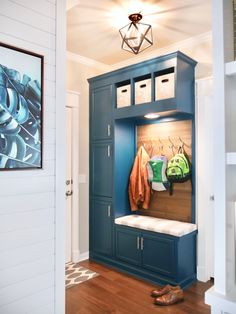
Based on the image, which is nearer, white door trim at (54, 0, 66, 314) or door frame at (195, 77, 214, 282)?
white door trim at (54, 0, 66, 314)

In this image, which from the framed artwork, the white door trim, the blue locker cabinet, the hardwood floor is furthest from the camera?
the blue locker cabinet

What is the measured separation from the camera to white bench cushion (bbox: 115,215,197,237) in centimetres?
274

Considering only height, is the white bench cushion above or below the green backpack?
below

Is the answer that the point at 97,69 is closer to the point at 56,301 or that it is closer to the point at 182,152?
the point at 182,152

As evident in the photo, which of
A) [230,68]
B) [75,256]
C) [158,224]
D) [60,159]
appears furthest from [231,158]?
[75,256]

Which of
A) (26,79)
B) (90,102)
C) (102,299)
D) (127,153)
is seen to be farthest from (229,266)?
(90,102)

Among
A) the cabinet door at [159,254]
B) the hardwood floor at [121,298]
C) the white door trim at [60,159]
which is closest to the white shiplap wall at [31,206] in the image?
the white door trim at [60,159]

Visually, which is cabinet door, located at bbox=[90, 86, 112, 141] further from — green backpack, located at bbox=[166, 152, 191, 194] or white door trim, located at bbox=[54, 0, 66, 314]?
white door trim, located at bbox=[54, 0, 66, 314]

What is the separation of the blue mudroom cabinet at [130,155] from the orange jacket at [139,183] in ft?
0.33

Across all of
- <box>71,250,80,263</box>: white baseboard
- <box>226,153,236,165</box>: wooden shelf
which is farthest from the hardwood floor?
<box>226,153,236,165</box>: wooden shelf

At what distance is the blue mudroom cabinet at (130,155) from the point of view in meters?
2.76

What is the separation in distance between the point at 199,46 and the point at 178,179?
5.25 ft

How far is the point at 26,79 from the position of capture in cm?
158

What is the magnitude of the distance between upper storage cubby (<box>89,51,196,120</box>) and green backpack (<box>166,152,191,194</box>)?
0.54m
